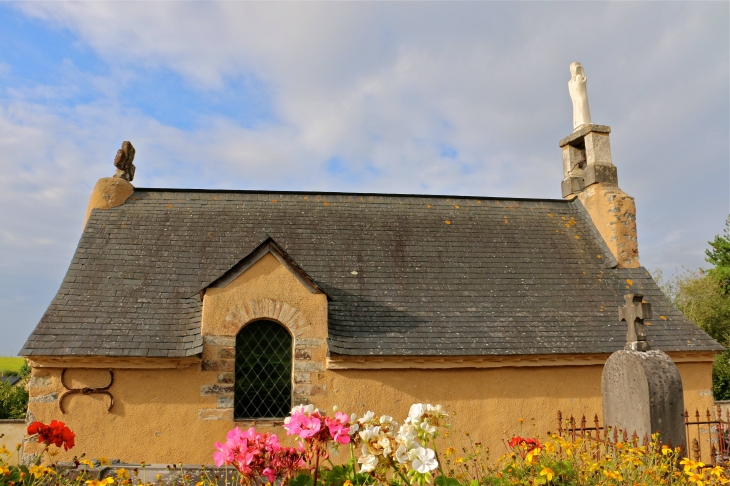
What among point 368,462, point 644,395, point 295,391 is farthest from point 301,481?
point 295,391

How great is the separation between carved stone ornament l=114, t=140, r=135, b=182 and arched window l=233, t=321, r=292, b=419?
231 inches

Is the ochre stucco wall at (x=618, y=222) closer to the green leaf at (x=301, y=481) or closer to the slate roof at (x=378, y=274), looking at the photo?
the slate roof at (x=378, y=274)

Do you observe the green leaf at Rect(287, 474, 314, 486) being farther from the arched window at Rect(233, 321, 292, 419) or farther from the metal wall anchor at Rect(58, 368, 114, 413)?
the metal wall anchor at Rect(58, 368, 114, 413)

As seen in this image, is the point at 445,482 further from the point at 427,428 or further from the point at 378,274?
the point at 378,274

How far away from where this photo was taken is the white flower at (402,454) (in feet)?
10.4

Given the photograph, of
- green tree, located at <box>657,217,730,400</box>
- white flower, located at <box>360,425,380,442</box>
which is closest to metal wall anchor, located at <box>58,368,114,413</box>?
white flower, located at <box>360,425,380,442</box>

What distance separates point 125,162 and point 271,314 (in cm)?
629

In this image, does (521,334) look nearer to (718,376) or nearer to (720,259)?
(718,376)

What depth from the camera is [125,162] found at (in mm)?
13023

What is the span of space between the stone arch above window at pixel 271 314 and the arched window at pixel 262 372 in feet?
0.87

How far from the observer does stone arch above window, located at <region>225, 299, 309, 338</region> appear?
9.38 metres

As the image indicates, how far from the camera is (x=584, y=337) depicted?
10.4 metres

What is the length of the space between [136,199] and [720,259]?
2779 centimetres

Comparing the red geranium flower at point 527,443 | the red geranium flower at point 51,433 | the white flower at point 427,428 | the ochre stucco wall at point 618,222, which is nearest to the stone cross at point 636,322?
the red geranium flower at point 527,443
